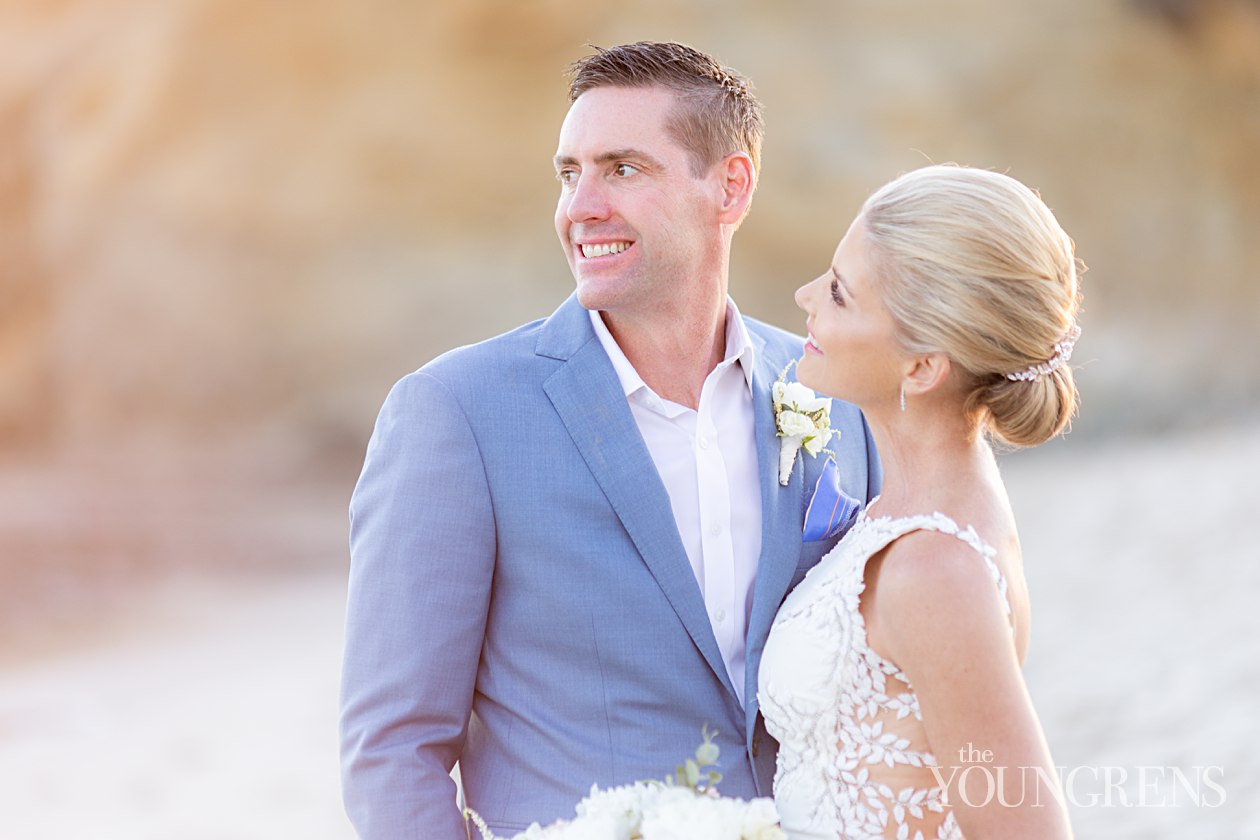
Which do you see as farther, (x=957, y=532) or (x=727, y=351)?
(x=727, y=351)

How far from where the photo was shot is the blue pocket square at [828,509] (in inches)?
95.7

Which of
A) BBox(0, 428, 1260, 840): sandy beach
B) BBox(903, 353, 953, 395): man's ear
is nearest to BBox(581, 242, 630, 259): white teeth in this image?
BBox(903, 353, 953, 395): man's ear

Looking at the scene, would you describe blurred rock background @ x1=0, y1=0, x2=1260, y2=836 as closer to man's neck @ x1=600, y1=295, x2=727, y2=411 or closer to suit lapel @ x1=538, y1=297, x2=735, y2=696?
man's neck @ x1=600, y1=295, x2=727, y2=411

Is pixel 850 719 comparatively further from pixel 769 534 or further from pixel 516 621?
pixel 516 621

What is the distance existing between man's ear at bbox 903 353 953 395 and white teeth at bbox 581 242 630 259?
2.17 feet

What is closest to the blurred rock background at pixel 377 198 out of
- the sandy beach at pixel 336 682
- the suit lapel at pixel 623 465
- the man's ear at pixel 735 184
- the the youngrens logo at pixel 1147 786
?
the sandy beach at pixel 336 682

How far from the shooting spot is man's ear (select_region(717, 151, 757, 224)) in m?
2.74

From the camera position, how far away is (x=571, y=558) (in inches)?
89.3

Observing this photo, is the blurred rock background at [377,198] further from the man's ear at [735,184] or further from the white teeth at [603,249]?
the white teeth at [603,249]

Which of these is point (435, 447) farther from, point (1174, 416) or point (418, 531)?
point (1174, 416)

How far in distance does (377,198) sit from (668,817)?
471 inches

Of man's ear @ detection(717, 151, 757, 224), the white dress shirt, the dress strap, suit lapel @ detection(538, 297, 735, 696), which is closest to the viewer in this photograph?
the dress strap

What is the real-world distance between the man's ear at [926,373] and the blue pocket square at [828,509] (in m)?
0.37

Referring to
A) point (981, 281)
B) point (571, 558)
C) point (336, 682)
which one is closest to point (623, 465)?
point (571, 558)
